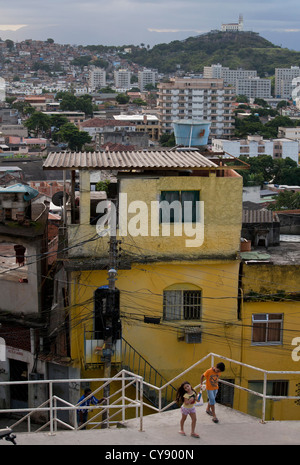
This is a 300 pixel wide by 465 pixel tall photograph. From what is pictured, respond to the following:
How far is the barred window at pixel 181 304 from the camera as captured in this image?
49.1 feet

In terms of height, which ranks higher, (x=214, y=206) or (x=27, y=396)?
(x=214, y=206)

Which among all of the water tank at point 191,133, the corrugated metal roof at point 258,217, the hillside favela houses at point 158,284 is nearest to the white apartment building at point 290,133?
the corrugated metal roof at point 258,217

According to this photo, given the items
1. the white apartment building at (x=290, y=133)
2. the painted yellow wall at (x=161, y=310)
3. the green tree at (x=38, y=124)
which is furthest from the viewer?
the white apartment building at (x=290, y=133)

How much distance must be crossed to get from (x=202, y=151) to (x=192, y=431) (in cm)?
845

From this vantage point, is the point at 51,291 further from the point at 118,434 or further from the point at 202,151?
the point at 118,434

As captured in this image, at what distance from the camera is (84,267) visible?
46.6 feet

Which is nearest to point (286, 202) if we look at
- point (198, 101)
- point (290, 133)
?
point (290, 133)

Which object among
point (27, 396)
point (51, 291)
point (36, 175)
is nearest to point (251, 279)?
point (51, 291)

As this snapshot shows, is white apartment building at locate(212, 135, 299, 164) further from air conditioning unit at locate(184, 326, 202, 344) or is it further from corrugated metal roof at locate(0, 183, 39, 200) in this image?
air conditioning unit at locate(184, 326, 202, 344)

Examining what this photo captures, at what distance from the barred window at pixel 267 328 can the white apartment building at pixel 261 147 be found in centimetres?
9241

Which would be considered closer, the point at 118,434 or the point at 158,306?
the point at 118,434

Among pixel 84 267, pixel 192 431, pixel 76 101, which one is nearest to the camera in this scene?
pixel 192 431

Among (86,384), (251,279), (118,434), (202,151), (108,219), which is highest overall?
(202,151)

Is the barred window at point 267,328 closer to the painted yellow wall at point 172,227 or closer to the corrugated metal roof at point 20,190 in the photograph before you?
the painted yellow wall at point 172,227
